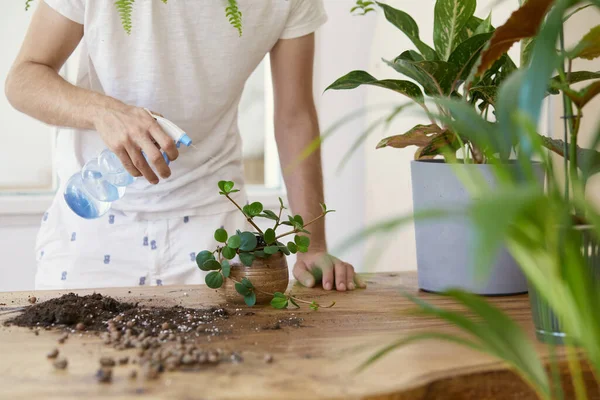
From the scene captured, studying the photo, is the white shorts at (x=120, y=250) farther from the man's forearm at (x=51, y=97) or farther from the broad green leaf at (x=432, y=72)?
the broad green leaf at (x=432, y=72)

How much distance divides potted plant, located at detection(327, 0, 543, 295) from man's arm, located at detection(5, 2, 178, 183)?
354mm

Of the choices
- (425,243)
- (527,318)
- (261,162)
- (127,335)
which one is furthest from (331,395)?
(261,162)

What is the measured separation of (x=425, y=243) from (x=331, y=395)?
25.3 inches

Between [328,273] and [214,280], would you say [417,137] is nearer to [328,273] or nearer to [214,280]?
[328,273]

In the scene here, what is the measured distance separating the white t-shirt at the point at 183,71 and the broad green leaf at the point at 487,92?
677 mm

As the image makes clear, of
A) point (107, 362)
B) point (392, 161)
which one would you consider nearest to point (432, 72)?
point (107, 362)

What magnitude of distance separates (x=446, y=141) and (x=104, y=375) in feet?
2.41

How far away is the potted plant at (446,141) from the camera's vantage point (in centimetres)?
124

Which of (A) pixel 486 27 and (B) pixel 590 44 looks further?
(A) pixel 486 27

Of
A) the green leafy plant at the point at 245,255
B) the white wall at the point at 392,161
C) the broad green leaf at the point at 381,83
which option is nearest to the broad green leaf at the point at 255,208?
the green leafy plant at the point at 245,255

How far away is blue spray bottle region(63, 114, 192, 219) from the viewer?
172 cm

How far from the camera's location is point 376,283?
1460 millimetres

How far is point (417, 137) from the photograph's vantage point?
129cm

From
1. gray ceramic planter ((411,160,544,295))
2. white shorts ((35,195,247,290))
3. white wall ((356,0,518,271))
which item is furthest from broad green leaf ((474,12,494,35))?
white wall ((356,0,518,271))
